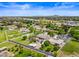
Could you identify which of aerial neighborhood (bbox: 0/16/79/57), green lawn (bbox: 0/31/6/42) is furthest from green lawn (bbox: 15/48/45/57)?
green lawn (bbox: 0/31/6/42)

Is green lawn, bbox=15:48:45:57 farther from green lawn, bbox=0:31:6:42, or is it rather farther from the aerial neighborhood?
green lawn, bbox=0:31:6:42

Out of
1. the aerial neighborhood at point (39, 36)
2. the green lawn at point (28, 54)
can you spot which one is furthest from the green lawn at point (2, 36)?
the green lawn at point (28, 54)

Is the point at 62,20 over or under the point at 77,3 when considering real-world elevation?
under

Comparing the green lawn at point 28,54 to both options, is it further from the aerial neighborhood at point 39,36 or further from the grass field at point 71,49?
the grass field at point 71,49

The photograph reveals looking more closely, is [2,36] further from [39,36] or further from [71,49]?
[71,49]

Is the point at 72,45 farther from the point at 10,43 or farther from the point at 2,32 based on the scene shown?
the point at 2,32

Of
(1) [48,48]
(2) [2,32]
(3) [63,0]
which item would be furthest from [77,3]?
(2) [2,32]

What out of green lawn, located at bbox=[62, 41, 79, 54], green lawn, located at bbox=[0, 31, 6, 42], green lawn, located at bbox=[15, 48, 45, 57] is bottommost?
green lawn, located at bbox=[15, 48, 45, 57]
